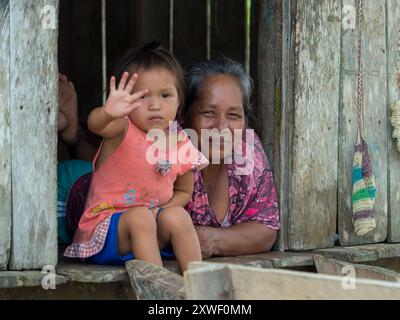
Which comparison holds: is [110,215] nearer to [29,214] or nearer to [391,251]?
[29,214]

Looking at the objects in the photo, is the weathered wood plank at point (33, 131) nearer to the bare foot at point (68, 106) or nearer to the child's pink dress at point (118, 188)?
the child's pink dress at point (118, 188)

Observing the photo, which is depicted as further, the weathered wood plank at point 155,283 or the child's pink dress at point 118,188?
the child's pink dress at point 118,188

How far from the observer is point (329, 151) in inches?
179

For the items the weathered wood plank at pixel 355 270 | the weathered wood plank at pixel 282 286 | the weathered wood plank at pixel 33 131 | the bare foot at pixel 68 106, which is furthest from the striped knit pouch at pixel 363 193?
the weathered wood plank at pixel 282 286

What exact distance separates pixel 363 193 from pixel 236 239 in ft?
2.20

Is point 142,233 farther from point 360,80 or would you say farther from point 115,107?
point 360,80

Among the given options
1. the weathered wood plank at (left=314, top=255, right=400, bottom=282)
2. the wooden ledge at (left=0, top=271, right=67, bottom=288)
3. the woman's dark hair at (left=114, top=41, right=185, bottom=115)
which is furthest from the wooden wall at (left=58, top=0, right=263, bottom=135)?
the wooden ledge at (left=0, top=271, right=67, bottom=288)

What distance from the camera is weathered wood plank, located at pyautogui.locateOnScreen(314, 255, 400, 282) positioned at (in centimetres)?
370

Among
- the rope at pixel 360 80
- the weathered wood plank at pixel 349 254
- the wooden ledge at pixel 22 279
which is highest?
the rope at pixel 360 80

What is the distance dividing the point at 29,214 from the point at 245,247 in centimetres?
110

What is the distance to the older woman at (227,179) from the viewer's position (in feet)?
14.6

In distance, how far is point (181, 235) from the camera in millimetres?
3895

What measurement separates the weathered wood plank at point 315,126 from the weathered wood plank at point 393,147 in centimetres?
35
